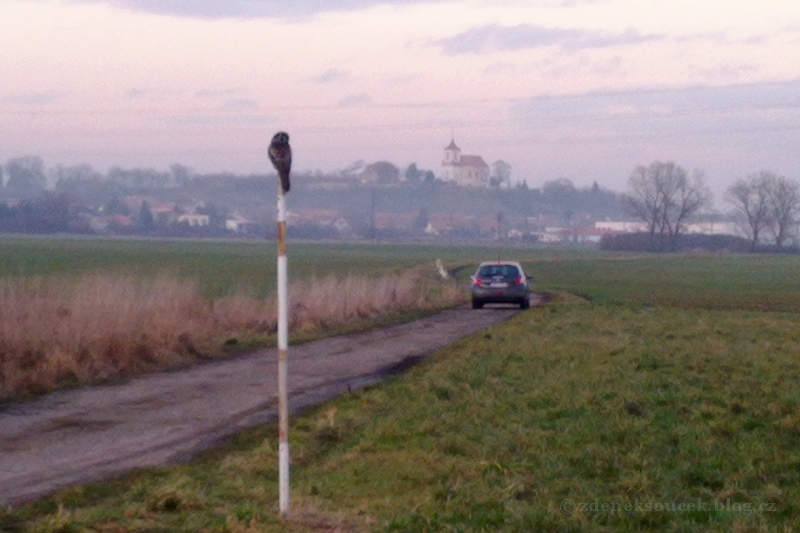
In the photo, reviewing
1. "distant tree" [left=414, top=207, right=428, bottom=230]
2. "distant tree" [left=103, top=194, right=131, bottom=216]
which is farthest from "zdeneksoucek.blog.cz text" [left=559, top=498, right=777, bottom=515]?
"distant tree" [left=414, top=207, right=428, bottom=230]

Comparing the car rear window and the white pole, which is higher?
the white pole

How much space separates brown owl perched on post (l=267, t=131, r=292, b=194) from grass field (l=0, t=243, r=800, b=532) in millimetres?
2392

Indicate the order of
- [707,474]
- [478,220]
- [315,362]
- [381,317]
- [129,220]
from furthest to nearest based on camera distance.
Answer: [478,220] < [129,220] < [381,317] < [315,362] < [707,474]

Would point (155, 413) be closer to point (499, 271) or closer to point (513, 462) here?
point (513, 462)

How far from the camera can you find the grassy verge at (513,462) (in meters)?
8.70

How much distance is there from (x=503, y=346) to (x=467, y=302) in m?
22.2

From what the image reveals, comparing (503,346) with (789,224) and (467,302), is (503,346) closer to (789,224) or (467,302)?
(467,302)

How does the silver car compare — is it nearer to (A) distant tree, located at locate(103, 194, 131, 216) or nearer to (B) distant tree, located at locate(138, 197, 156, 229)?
(B) distant tree, located at locate(138, 197, 156, 229)

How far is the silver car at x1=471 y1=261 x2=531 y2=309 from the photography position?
1537 inches

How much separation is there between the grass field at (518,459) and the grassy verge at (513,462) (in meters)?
0.03

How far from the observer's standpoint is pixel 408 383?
58.0ft

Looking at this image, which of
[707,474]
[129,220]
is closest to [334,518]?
[707,474]

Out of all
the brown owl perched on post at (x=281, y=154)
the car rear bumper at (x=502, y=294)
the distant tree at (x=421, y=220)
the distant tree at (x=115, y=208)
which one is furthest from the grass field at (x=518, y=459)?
the distant tree at (x=421, y=220)

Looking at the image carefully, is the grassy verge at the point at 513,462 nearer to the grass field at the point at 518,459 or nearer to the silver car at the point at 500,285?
the grass field at the point at 518,459
